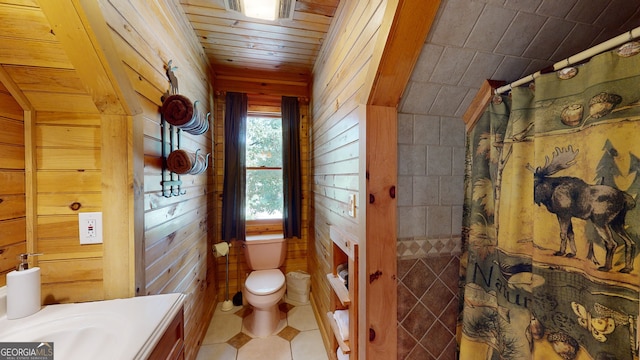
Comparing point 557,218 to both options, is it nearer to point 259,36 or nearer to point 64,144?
point 64,144

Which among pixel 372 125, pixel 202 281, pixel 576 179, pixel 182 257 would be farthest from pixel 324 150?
pixel 202 281

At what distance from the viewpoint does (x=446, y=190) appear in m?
1.13

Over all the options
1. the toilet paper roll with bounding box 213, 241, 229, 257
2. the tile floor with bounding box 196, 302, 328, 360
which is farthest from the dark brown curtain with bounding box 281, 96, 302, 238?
the tile floor with bounding box 196, 302, 328, 360

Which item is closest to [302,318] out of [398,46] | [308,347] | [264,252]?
[308,347]

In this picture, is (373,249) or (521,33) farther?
(373,249)

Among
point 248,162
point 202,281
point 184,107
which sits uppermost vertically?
point 184,107

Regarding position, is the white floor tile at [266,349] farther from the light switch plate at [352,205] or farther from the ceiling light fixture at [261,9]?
the ceiling light fixture at [261,9]

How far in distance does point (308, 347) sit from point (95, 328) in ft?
5.07

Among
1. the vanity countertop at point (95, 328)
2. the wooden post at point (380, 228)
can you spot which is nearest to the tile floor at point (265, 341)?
the wooden post at point (380, 228)

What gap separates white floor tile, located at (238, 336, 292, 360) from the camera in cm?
176

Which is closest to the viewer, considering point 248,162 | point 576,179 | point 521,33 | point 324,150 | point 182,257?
point 576,179

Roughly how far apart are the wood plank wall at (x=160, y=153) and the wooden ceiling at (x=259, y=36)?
0.13 meters

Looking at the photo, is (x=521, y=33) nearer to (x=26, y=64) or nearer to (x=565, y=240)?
(x=565, y=240)

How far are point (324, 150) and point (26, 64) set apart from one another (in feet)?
5.12
